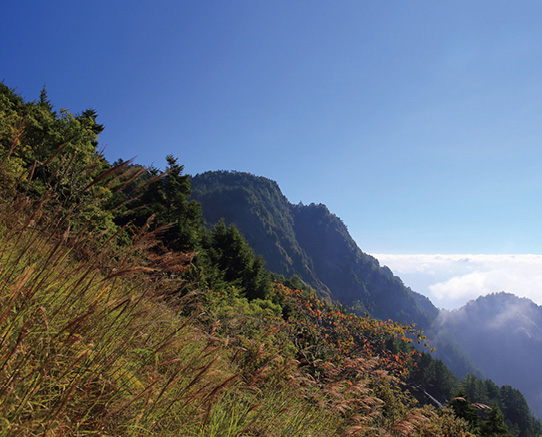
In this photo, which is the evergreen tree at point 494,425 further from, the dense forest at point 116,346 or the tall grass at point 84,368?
the tall grass at point 84,368

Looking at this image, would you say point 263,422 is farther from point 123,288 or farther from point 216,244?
point 216,244

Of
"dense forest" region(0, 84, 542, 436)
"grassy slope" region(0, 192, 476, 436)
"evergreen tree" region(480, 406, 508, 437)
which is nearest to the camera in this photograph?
"grassy slope" region(0, 192, 476, 436)

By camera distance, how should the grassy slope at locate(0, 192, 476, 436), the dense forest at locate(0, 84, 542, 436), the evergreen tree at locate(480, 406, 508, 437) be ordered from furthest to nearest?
1. the evergreen tree at locate(480, 406, 508, 437)
2. the dense forest at locate(0, 84, 542, 436)
3. the grassy slope at locate(0, 192, 476, 436)

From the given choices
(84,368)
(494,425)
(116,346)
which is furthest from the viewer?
(494,425)

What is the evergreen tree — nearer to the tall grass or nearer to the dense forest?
the dense forest

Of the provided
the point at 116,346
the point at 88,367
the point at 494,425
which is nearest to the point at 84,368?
the point at 88,367

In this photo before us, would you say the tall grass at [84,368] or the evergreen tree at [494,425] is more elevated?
the tall grass at [84,368]

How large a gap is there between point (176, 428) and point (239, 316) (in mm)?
4494

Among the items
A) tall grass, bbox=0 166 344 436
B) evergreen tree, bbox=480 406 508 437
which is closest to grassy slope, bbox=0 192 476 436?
tall grass, bbox=0 166 344 436

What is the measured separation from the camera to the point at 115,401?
162 cm

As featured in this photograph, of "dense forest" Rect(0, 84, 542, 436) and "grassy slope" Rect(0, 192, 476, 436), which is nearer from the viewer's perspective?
"grassy slope" Rect(0, 192, 476, 436)

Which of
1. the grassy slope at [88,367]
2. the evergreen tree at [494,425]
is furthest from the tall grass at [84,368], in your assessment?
the evergreen tree at [494,425]

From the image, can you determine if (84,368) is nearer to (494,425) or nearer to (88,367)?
(88,367)

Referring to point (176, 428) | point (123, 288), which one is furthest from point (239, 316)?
point (176, 428)
